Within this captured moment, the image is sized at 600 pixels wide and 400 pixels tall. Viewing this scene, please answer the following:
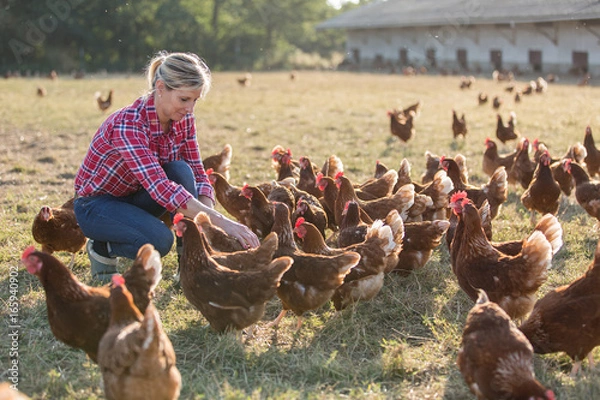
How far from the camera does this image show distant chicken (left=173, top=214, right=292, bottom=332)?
11.5 ft

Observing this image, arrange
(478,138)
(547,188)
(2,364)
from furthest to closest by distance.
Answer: (478,138), (547,188), (2,364)

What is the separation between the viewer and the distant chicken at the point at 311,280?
149 inches

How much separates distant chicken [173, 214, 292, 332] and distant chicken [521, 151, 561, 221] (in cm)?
320

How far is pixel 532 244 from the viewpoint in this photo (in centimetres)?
361

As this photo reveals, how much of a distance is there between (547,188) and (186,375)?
155 inches

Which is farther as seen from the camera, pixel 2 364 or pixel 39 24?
pixel 39 24

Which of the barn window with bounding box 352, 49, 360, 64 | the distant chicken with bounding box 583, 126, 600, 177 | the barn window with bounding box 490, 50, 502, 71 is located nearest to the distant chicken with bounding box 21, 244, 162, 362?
the distant chicken with bounding box 583, 126, 600, 177

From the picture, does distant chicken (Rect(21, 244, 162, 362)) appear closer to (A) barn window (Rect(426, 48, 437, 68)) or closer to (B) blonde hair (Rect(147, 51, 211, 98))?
A: (B) blonde hair (Rect(147, 51, 211, 98))

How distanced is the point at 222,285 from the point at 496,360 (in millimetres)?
1536

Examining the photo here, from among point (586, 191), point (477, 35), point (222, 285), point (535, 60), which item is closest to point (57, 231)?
point (222, 285)

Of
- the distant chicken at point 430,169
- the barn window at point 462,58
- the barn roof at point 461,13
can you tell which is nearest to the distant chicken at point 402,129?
Result: the distant chicken at point 430,169

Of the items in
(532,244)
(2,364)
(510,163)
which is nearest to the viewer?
(2,364)

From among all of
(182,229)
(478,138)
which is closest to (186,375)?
(182,229)

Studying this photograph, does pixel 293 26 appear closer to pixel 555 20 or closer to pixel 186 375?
pixel 555 20
